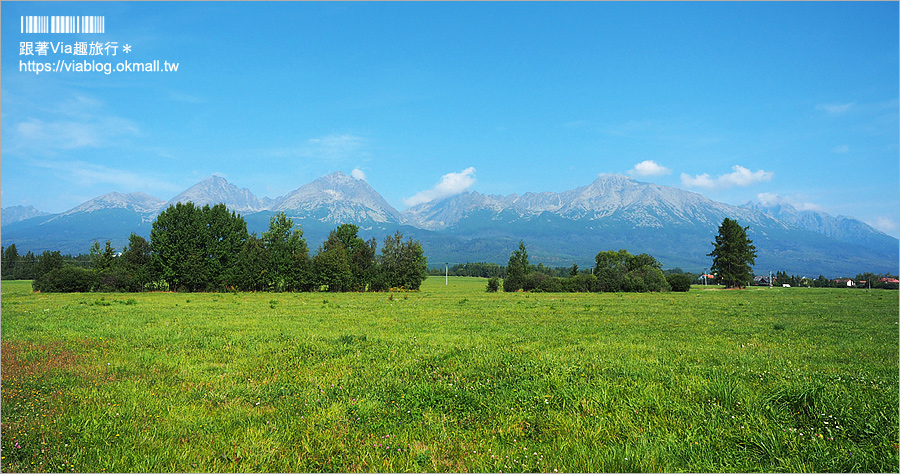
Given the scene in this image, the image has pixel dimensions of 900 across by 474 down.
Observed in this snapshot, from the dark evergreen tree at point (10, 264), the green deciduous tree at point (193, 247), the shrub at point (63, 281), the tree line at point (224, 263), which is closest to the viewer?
the shrub at point (63, 281)

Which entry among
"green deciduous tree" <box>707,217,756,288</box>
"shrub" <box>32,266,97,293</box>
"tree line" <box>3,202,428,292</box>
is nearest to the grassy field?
"shrub" <box>32,266,97,293</box>

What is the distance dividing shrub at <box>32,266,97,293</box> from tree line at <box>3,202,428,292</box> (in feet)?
0.29

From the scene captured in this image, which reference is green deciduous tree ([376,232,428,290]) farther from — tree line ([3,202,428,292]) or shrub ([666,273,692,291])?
shrub ([666,273,692,291])

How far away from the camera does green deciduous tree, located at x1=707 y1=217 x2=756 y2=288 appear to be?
82438mm

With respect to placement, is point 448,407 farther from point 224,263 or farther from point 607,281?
point 607,281

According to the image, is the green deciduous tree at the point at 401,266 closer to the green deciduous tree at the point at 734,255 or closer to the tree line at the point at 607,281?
the tree line at the point at 607,281

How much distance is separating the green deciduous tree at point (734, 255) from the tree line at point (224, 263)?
55.0m

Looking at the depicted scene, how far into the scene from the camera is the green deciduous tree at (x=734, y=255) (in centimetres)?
8244

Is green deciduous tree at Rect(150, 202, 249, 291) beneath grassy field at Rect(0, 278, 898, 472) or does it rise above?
above

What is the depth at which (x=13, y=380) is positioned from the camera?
8547 millimetres

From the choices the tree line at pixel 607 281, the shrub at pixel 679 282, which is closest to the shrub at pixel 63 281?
the tree line at pixel 607 281

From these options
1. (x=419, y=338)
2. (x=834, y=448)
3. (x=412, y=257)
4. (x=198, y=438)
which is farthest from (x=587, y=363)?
(x=412, y=257)

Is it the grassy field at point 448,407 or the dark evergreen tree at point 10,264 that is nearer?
the grassy field at point 448,407

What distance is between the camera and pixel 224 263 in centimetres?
6569
